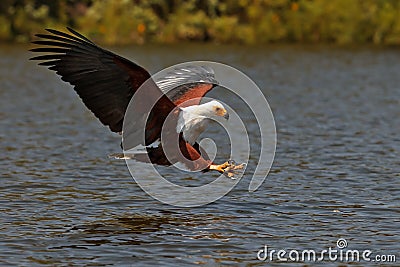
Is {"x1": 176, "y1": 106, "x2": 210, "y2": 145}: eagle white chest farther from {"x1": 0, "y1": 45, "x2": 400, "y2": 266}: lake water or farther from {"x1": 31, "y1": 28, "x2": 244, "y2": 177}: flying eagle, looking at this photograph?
{"x1": 0, "y1": 45, "x2": 400, "y2": 266}: lake water

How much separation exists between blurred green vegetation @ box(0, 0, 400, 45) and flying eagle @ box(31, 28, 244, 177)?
1293 inches

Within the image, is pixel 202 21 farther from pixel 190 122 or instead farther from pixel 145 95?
pixel 145 95

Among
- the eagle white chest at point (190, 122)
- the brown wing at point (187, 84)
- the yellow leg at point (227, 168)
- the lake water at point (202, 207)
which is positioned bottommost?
the lake water at point (202, 207)

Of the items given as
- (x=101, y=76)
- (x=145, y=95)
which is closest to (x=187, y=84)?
(x=145, y=95)

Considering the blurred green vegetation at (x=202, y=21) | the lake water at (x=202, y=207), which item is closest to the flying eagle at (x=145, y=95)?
the lake water at (x=202, y=207)

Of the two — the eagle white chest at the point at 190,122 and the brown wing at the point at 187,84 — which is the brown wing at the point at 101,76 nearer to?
the eagle white chest at the point at 190,122

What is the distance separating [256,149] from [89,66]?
6.55 metres

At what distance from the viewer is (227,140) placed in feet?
55.7

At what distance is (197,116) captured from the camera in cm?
1008

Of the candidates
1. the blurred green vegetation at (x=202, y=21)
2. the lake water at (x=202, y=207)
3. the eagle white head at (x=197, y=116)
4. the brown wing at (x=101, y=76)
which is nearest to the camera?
the lake water at (x=202, y=207)

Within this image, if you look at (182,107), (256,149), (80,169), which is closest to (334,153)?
(256,149)

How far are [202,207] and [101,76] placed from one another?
2.36 m

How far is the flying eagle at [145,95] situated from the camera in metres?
9.52

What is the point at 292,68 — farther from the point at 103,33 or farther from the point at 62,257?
the point at 62,257
